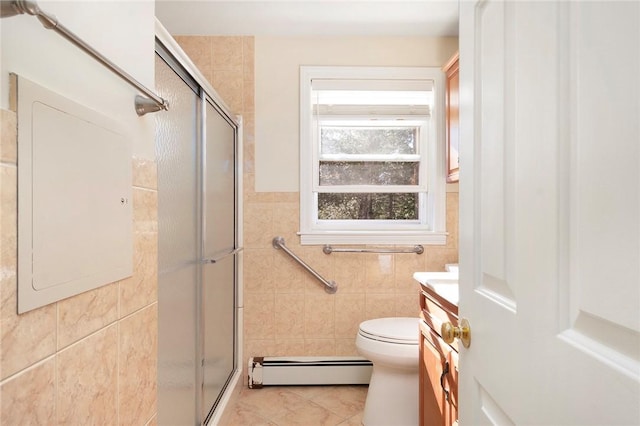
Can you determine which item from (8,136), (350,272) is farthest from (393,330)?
(8,136)

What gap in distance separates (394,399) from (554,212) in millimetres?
1651

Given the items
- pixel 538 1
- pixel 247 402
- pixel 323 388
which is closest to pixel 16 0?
pixel 538 1

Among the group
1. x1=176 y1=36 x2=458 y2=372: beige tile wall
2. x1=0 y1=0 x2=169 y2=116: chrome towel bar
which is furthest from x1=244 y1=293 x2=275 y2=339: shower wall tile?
x1=0 y1=0 x2=169 y2=116: chrome towel bar

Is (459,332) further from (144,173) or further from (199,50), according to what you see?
(199,50)

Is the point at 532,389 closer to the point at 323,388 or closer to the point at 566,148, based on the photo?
the point at 566,148

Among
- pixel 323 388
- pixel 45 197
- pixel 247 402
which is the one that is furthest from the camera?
pixel 323 388

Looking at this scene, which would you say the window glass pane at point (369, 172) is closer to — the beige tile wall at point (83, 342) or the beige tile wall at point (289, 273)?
the beige tile wall at point (289, 273)

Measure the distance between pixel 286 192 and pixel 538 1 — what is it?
2009 millimetres

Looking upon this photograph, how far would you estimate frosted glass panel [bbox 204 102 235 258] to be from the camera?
1.78 metres

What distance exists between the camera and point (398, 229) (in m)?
2.55

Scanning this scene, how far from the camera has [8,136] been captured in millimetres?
583

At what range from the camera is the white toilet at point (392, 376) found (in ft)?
6.01

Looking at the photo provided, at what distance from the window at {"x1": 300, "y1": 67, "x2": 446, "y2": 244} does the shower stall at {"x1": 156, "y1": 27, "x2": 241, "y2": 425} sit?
1.85 ft

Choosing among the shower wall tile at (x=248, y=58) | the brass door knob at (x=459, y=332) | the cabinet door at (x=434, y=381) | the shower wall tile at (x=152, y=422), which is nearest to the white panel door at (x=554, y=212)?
the brass door knob at (x=459, y=332)
